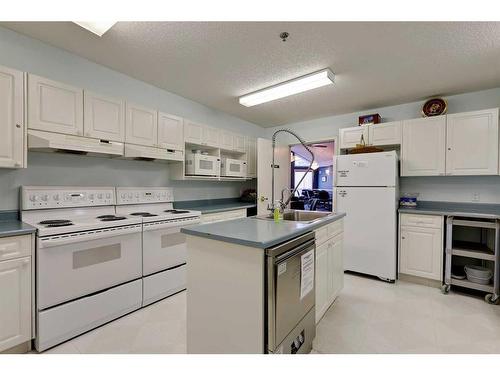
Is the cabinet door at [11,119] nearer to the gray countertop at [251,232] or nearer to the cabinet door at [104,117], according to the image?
the cabinet door at [104,117]

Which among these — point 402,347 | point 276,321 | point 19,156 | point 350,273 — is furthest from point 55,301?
point 350,273

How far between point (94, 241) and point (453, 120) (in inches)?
160

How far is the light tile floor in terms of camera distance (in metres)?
1.78

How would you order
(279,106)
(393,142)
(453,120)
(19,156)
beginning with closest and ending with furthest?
(19,156) < (453,120) < (393,142) < (279,106)

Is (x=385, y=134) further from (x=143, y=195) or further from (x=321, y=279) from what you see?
(x=143, y=195)

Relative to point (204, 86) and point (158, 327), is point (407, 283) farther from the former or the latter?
point (204, 86)

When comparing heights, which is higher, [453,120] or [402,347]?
[453,120]

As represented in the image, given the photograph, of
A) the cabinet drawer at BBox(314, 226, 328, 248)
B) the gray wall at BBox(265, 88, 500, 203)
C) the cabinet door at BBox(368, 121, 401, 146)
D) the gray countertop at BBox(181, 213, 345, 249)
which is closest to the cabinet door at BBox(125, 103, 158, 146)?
the gray countertop at BBox(181, 213, 345, 249)

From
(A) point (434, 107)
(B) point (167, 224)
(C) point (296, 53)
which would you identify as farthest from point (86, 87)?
(A) point (434, 107)

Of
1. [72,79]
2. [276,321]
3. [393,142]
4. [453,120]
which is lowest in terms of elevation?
[276,321]

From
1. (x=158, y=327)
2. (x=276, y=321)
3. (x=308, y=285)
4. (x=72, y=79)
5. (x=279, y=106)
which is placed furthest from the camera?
(x=279, y=106)

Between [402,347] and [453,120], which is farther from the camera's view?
[453,120]

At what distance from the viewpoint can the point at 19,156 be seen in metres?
1.88

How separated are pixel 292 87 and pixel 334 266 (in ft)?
6.76
